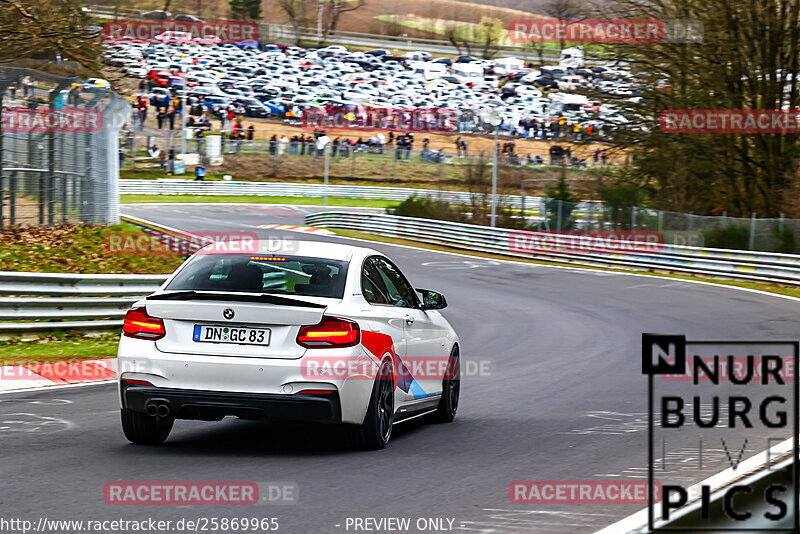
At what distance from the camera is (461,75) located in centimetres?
10925

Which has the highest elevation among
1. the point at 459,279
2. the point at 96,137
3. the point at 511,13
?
the point at 511,13

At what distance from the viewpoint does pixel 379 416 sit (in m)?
8.03

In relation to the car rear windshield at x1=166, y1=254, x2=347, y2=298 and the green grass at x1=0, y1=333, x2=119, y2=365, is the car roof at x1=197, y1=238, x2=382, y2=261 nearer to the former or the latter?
the car rear windshield at x1=166, y1=254, x2=347, y2=298

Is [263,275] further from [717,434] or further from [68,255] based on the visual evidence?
[68,255]

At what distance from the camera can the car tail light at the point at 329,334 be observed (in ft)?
24.6

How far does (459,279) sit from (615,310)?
741 cm

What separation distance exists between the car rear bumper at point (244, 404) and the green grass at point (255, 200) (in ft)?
169

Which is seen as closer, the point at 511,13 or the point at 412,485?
the point at 412,485

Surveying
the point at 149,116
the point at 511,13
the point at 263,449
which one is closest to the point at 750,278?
the point at 263,449

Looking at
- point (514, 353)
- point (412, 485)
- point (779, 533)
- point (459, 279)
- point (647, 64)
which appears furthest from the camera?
point (647, 64)

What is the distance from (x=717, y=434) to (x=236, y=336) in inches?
177

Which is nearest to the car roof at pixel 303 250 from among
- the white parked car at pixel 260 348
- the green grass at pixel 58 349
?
the white parked car at pixel 260 348

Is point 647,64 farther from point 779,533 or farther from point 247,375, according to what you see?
point 779,533

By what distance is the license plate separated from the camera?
748 cm
